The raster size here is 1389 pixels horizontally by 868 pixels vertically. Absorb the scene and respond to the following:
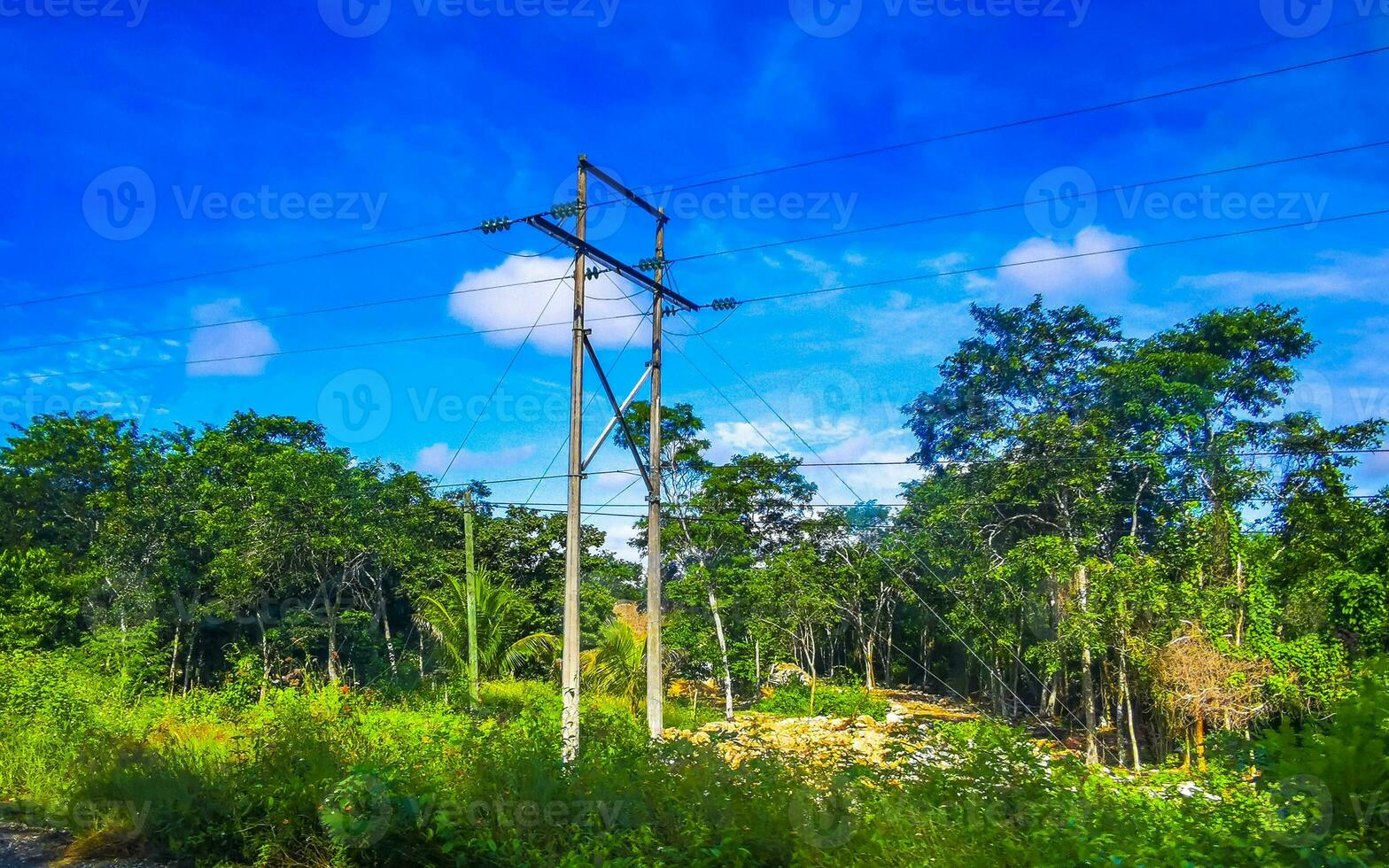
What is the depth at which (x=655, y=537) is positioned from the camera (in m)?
14.8

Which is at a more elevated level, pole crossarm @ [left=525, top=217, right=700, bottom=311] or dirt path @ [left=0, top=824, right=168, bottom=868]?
pole crossarm @ [left=525, top=217, right=700, bottom=311]

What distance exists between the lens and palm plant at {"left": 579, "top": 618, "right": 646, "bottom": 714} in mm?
20047

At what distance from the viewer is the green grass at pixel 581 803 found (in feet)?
14.5

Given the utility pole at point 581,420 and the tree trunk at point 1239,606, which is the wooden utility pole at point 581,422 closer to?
the utility pole at point 581,420

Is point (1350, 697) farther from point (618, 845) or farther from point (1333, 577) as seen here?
point (1333, 577)

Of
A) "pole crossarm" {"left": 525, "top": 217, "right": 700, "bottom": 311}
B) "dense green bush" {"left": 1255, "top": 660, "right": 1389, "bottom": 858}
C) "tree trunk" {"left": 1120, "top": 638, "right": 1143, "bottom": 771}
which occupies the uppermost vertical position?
"pole crossarm" {"left": 525, "top": 217, "right": 700, "bottom": 311}

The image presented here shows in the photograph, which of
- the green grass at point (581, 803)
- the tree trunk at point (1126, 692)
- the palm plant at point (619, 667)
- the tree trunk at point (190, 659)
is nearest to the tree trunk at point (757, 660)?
the palm plant at point (619, 667)

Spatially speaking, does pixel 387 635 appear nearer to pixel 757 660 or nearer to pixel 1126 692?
pixel 757 660

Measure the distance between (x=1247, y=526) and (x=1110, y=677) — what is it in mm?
4442

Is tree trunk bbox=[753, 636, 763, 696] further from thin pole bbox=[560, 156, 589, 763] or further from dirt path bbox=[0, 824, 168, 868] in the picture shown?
dirt path bbox=[0, 824, 168, 868]

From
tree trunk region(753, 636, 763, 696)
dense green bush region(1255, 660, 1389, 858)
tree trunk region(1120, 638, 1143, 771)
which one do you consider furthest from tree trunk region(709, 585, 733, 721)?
dense green bush region(1255, 660, 1389, 858)

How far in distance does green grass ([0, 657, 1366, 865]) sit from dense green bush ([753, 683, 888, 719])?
19828mm

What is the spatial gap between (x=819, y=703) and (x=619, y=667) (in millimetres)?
10830

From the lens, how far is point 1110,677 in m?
19.8
